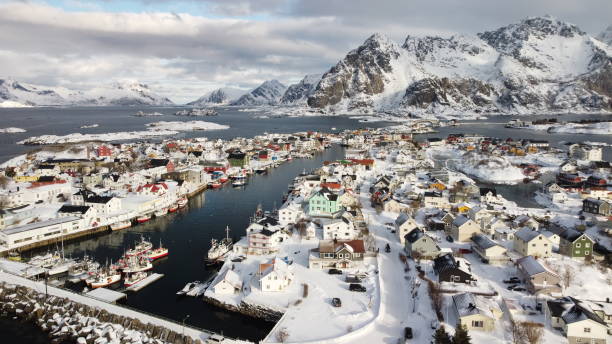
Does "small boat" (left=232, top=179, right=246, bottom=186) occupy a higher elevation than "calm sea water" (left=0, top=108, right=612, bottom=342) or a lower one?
higher

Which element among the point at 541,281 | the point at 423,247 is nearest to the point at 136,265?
the point at 423,247

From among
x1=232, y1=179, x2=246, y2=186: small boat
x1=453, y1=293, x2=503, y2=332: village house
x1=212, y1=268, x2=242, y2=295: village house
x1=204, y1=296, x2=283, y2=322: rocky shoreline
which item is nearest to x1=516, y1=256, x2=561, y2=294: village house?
x1=453, y1=293, x2=503, y2=332: village house

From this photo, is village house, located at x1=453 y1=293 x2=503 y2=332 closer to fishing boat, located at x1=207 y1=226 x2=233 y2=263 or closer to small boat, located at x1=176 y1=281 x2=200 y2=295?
small boat, located at x1=176 y1=281 x2=200 y2=295

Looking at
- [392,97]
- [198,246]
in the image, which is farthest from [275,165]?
[392,97]

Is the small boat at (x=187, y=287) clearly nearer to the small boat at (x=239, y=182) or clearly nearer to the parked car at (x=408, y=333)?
the parked car at (x=408, y=333)

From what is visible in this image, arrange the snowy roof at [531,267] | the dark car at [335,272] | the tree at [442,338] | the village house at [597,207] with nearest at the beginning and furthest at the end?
the tree at [442,338] → the snowy roof at [531,267] → the dark car at [335,272] → the village house at [597,207]

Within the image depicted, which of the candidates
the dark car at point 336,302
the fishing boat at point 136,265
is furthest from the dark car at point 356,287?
the fishing boat at point 136,265
